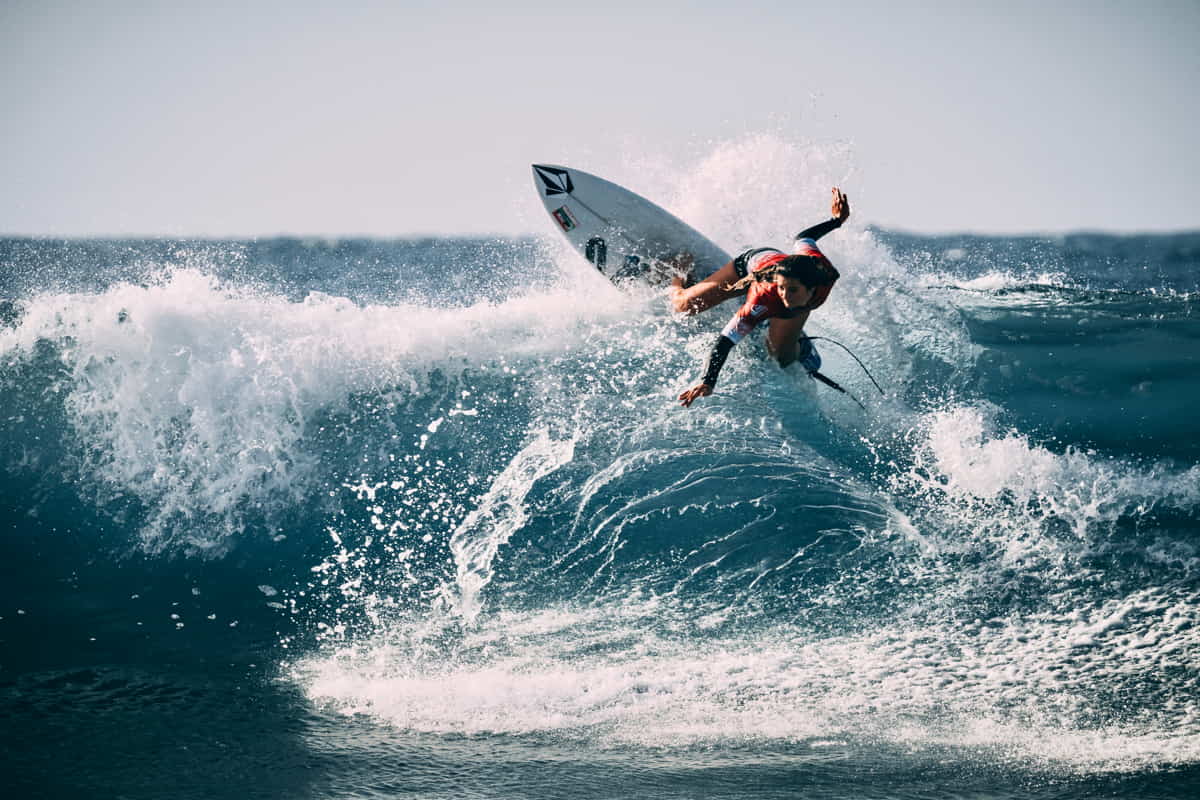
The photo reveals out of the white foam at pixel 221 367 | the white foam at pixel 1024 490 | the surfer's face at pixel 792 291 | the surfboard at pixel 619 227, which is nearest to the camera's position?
the surfer's face at pixel 792 291

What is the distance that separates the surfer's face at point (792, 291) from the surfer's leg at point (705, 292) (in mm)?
879

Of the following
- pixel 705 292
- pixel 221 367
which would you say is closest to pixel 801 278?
pixel 705 292

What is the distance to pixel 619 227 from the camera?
300 inches

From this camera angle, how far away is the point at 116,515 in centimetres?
621

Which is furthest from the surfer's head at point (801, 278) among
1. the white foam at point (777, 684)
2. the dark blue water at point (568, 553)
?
the white foam at point (777, 684)

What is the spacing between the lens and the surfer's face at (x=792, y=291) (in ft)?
19.2

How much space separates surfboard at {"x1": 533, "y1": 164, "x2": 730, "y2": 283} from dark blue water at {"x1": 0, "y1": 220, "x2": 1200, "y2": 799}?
0.99 ft

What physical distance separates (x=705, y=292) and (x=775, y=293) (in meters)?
1.21

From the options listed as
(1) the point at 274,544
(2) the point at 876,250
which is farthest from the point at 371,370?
(2) the point at 876,250

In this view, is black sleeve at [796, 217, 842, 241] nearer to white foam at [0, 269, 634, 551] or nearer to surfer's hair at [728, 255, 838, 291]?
surfer's hair at [728, 255, 838, 291]

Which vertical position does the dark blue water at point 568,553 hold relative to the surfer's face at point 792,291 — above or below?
below

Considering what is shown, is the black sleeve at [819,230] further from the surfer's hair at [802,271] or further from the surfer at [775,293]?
the surfer's hair at [802,271]

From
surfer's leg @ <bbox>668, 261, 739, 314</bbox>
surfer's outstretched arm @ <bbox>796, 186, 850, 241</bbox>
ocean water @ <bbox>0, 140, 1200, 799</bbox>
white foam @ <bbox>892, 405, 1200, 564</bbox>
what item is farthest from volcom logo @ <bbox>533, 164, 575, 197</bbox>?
white foam @ <bbox>892, 405, 1200, 564</bbox>

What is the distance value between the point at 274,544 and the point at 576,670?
2729mm
